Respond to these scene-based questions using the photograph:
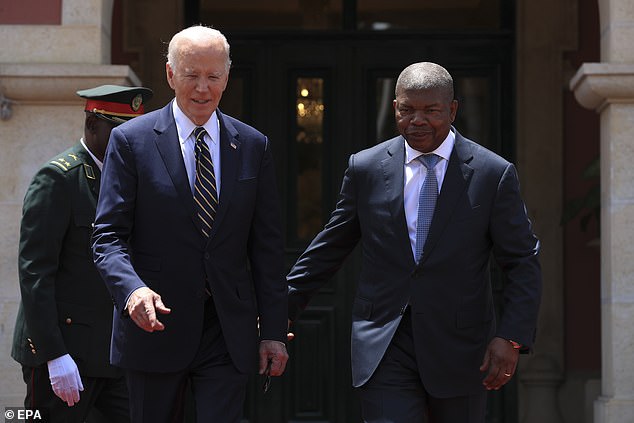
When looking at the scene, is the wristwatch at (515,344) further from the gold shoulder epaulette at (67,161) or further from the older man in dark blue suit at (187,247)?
the gold shoulder epaulette at (67,161)

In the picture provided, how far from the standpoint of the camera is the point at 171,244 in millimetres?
4258

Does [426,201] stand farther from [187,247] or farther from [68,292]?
[68,292]

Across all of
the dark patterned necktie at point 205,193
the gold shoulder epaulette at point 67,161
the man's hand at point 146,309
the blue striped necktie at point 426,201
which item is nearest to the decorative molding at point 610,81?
the blue striped necktie at point 426,201

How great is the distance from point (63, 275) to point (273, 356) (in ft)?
3.76

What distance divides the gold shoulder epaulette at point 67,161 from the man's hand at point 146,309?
4.15ft

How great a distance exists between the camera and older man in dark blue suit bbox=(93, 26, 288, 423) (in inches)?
167

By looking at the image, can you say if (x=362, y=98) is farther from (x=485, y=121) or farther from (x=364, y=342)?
(x=364, y=342)

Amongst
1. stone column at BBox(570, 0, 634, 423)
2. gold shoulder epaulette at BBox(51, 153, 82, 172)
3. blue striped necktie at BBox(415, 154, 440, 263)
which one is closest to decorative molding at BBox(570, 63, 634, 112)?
stone column at BBox(570, 0, 634, 423)

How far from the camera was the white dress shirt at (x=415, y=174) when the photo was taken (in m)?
4.68

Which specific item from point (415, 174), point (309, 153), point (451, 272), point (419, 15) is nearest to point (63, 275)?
point (415, 174)

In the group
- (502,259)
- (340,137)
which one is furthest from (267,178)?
(340,137)

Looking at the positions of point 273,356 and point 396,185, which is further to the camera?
point 396,185

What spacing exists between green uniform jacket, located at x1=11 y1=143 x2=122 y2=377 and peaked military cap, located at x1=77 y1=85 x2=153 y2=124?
0.57 ft

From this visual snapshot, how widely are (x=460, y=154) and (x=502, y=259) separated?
393 mm
